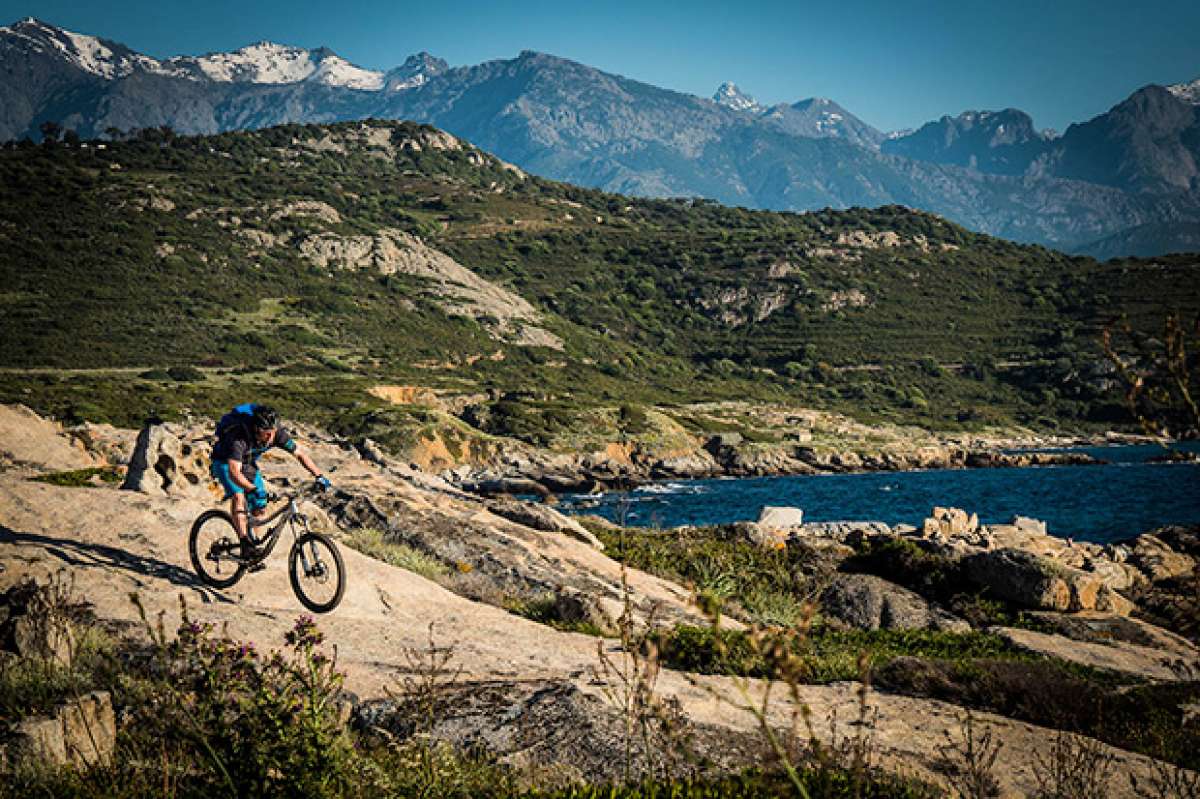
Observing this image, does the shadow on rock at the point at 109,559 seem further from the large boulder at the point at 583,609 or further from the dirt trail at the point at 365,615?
the large boulder at the point at 583,609

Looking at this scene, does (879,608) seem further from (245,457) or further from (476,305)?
(476,305)

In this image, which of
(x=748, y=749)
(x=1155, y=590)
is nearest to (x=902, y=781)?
(x=748, y=749)

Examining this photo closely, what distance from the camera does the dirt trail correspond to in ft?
24.2

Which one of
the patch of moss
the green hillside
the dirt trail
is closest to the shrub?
the dirt trail

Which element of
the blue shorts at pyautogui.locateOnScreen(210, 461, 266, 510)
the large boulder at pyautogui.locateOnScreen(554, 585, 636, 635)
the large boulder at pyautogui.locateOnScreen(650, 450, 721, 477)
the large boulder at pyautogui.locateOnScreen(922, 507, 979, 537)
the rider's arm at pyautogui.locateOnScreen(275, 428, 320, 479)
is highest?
the rider's arm at pyautogui.locateOnScreen(275, 428, 320, 479)

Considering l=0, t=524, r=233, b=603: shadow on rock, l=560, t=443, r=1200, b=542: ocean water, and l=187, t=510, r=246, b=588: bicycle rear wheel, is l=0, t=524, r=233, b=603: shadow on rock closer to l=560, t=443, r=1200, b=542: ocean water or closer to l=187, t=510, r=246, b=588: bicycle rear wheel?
l=187, t=510, r=246, b=588: bicycle rear wheel

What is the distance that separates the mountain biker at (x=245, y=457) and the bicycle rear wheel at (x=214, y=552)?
0.19 m

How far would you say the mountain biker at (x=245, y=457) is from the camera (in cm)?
1055

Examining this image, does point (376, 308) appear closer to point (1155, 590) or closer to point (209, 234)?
point (209, 234)

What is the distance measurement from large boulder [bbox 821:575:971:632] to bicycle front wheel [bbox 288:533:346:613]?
10.4 metres

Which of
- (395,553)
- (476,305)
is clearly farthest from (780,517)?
(476,305)

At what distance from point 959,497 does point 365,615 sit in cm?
6179

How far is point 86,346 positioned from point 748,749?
9966 centimetres

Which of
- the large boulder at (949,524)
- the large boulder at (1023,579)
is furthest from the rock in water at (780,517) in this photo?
the large boulder at (1023,579)
